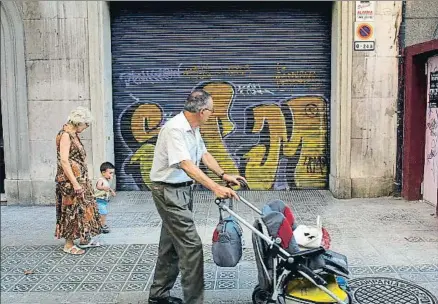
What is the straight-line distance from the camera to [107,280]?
531 cm

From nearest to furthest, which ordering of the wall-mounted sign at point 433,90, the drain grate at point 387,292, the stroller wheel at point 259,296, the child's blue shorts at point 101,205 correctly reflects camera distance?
the stroller wheel at point 259,296 → the drain grate at point 387,292 → the child's blue shorts at point 101,205 → the wall-mounted sign at point 433,90

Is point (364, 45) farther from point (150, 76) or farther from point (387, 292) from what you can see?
point (387, 292)

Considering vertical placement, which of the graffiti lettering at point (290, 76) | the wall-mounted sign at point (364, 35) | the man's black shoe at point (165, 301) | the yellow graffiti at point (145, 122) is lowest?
the man's black shoe at point (165, 301)

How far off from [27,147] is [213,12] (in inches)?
152

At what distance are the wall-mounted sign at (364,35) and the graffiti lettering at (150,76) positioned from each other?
9.91 ft

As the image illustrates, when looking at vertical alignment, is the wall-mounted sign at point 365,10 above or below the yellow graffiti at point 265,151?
above

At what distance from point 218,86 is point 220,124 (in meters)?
0.66

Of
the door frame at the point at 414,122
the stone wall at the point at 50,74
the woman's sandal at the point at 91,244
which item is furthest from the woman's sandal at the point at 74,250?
the door frame at the point at 414,122

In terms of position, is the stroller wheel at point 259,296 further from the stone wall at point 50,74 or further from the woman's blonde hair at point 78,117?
the stone wall at point 50,74

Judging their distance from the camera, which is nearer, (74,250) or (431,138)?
(74,250)

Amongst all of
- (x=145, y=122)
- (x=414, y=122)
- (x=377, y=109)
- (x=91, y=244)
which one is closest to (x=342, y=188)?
(x=377, y=109)

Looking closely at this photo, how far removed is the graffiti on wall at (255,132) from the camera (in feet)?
30.6

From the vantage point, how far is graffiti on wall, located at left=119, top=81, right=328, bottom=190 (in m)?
9.33

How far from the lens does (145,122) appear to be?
30.8 feet
